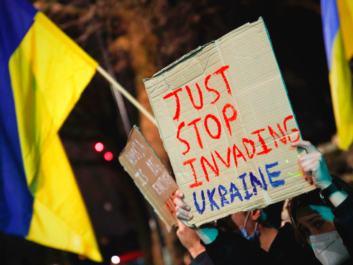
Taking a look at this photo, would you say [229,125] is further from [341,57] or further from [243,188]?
[341,57]

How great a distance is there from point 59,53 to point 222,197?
2.06 m

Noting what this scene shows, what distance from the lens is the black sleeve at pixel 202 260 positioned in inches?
87.2

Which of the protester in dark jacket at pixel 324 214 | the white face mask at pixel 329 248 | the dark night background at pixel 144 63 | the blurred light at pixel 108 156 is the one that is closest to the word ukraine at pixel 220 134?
the protester in dark jacket at pixel 324 214

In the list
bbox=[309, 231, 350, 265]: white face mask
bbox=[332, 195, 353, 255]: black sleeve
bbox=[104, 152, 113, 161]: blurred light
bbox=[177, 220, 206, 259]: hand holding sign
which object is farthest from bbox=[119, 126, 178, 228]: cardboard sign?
bbox=[104, 152, 113, 161]: blurred light

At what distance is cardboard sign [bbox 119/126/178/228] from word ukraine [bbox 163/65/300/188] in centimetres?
34

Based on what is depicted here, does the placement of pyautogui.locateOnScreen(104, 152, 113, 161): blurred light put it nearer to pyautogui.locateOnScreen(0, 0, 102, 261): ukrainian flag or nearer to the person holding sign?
pyautogui.locateOnScreen(0, 0, 102, 261): ukrainian flag

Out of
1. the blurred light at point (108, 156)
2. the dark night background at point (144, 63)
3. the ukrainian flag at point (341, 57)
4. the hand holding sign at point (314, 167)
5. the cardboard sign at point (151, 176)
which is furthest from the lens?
the blurred light at point (108, 156)

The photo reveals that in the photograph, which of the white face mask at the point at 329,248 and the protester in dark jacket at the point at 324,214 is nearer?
the protester in dark jacket at the point at 324,214

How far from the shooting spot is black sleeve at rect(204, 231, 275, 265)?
7.14 feet

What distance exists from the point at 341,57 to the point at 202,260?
158 cm

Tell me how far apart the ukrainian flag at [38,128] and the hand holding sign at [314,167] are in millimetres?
1894

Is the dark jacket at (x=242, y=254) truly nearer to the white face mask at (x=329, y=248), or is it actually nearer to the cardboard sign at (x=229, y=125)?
the white face mask at (x=329, y=248)

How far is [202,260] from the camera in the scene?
223cm

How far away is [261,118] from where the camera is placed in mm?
1946
